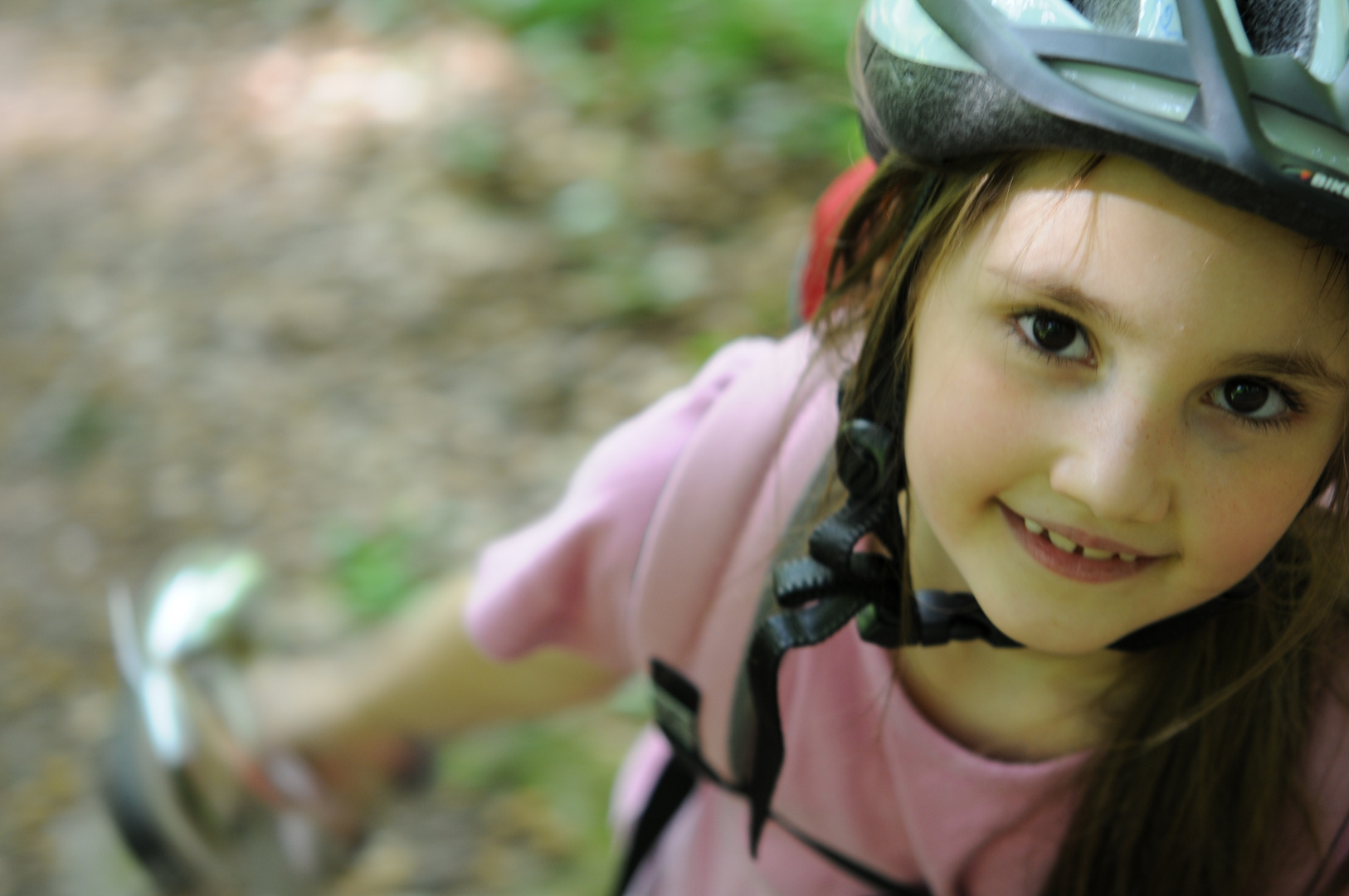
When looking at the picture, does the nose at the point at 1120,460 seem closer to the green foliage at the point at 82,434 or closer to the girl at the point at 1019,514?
the girl at the point at 1019,514

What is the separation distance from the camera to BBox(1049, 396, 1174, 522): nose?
836 mm

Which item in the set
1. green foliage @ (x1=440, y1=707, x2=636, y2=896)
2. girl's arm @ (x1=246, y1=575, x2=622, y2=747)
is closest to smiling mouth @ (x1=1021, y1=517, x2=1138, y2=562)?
girl's arm @ (x1=246, y1=575, x2=622, y2=747)

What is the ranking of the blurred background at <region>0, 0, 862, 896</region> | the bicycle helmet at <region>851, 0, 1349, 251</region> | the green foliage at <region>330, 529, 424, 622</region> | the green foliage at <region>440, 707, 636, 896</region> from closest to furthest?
1. the bicycle helmet at <region>851, 0, 1349, 251</region>
2. the green foliage at <region>440, 707, 636, 896</region>
3. the blurred background at <region>0, 0, 862, 896</region>
4. the green foliage at <region>330, 529, 424, 622</region>

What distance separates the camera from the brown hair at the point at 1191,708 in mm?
1039

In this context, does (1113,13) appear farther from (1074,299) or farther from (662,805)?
(662,805)

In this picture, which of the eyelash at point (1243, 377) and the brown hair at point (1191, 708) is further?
the brown hair at point (1191, 708)

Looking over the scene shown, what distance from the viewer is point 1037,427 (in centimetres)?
89

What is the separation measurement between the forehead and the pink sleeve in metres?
0.48

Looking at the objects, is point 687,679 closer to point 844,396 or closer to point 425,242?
point 844,396

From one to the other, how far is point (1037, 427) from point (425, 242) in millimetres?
2615

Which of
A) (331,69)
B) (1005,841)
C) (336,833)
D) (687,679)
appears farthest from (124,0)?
(1005,841)

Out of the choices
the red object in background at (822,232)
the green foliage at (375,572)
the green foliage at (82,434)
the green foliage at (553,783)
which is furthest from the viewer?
the green foliage at (82,434)

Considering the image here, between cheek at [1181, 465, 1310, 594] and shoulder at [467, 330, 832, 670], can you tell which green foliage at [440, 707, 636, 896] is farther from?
cheek at [1181, 465, 1310, 594]

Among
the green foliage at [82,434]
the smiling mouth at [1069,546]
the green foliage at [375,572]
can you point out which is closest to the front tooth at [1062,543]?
the smiling mouth at [1069,546]
